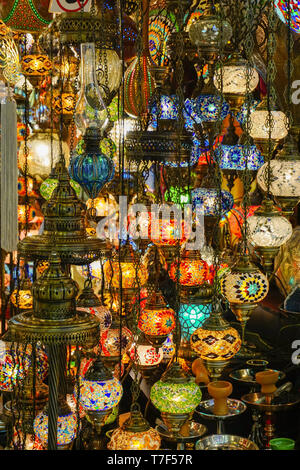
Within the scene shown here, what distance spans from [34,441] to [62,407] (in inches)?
9.5

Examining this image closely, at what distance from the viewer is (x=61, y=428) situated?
193 centimetres

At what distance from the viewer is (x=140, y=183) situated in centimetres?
228

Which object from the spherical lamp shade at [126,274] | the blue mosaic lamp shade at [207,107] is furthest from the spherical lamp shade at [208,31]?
the spherical lamp shade at [126,274]

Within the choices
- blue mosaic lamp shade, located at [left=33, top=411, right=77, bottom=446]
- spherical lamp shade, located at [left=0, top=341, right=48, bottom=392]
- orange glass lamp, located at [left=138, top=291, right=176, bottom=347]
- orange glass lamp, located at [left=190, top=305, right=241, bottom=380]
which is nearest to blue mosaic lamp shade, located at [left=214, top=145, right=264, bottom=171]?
Answer: orange glass lamp, located at [left=138, top=291, right=176, bottom=347]

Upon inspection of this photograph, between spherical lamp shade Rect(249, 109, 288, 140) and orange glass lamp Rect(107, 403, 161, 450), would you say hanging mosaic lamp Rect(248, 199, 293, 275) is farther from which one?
orange glass lamp Rect(107, 403, 161, 450)

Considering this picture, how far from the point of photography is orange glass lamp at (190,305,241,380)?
1.80 meters

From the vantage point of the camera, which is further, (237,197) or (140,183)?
(237,197)

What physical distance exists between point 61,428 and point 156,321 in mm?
368

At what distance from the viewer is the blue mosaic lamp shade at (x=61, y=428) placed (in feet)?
6.33

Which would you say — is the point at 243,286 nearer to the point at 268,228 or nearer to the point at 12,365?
the point at 268,228

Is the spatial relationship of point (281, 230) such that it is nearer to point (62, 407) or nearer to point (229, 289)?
point (229, 289)

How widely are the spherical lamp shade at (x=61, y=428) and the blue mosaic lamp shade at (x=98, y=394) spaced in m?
0.09

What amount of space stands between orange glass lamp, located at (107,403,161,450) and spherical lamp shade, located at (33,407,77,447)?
0.22 metres

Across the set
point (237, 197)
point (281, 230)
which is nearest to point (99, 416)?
point (281, 230)
